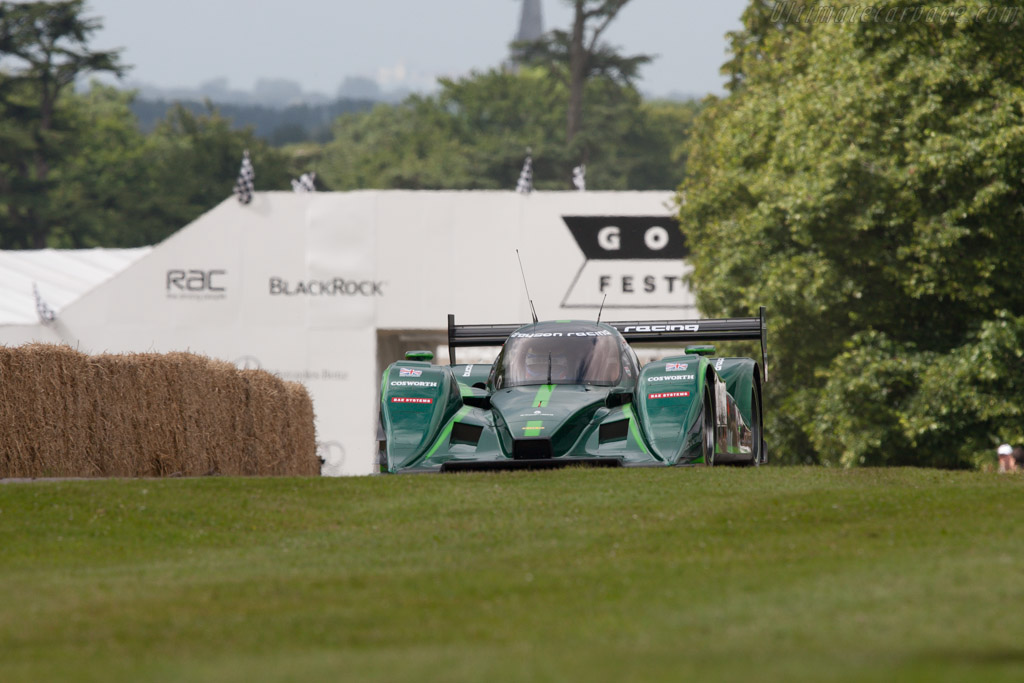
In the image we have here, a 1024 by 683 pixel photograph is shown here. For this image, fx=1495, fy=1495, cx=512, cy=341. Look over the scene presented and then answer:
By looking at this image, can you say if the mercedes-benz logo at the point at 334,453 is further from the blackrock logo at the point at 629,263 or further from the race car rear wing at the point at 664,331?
the race car rear wing at the point at 664,331

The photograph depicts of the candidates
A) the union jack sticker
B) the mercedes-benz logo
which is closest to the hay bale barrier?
the union jack sticker

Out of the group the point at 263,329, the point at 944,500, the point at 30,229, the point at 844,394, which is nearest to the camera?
the point at 944,500

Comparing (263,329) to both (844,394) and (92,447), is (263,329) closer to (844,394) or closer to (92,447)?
(844,394)

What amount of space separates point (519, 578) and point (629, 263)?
33952mm

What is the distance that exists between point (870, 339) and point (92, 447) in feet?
54.9

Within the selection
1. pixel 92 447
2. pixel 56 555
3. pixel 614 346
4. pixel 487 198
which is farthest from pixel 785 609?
pixel 487 198

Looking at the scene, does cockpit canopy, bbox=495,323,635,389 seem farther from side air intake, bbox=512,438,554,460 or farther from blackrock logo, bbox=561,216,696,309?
blackrock logo, bbox=561,216,696,309

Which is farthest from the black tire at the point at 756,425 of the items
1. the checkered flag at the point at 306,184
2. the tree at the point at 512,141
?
the tree at the point at 512,141

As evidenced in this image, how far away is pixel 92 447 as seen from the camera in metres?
19.1

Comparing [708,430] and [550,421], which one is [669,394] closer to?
[708,430]

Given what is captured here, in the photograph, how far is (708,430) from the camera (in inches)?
668

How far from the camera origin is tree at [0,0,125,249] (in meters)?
75.5

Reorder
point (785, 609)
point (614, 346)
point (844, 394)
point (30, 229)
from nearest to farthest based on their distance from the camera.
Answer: point (785, 609)
point (614, 346)
point (844, 394)
point (30, 229)

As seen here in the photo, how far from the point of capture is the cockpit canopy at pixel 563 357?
58.4 feet
